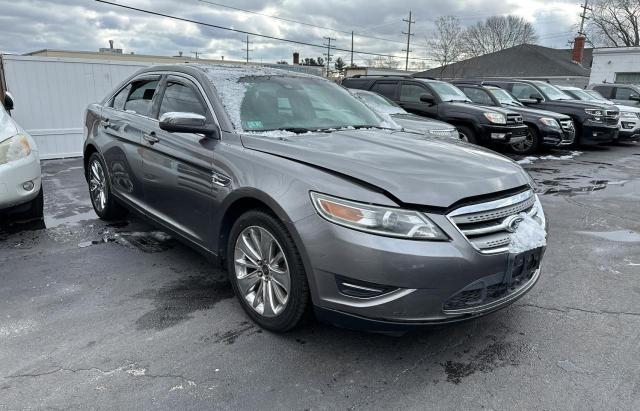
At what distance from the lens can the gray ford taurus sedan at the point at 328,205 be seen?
237 cm

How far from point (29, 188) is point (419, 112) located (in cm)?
800

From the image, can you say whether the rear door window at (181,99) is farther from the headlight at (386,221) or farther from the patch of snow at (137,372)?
the patch of snow at (137,372)

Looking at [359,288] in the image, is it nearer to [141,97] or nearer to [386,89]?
[141,97]

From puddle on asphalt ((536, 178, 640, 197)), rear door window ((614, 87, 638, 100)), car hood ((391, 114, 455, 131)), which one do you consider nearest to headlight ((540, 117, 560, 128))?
puddle on asphalt ((536, 178, 640, 197))

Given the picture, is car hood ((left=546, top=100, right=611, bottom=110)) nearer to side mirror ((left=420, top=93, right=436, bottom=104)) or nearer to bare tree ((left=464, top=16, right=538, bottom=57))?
side mirror ((left=420, top=93, right=436, bottom=104))

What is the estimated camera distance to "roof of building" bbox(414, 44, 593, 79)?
3572 centimetres

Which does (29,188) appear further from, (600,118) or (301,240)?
(600,118)

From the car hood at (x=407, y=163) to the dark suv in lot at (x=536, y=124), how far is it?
857 centimetres

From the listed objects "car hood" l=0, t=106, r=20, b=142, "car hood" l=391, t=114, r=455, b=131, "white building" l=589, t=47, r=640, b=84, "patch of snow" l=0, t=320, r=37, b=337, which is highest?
"white building" l=589, t=47, r=640, b=84

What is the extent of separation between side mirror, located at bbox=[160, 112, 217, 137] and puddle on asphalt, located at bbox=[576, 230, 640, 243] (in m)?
4.26

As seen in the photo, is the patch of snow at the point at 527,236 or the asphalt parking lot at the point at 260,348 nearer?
the asphalt parking lot at the point at 260,348

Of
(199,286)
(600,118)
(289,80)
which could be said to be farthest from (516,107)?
(199,286)

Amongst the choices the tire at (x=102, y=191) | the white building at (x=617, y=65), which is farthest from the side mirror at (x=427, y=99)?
the white building at (x=617, y=65)

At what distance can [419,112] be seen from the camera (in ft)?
34.7
